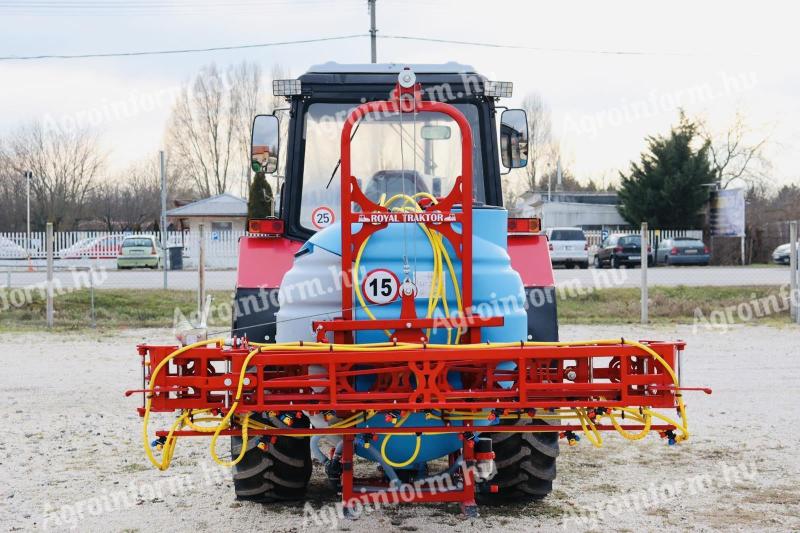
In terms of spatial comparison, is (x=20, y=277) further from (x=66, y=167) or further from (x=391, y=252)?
(x=66, y=167)

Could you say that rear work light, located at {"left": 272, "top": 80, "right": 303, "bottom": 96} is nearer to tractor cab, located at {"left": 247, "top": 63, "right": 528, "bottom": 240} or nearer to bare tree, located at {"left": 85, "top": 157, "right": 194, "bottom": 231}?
tractor cab, located at {"left": 247, "top": 63, "right": 528, "bottom": 240}

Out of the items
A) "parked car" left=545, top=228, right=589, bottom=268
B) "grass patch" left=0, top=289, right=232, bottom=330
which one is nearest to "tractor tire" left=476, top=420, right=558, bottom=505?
"grass patch" left=0, top=289, right=232, bottom=330

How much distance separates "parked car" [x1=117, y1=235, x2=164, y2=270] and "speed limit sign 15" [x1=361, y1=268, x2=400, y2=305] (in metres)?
26.7

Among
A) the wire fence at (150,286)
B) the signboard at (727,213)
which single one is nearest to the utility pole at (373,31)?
the wire fence at (150,286)

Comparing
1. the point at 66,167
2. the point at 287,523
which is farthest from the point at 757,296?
the point at 66,167

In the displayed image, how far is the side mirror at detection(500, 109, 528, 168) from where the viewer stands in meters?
6.33

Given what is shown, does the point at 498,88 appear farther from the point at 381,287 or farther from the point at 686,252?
the point at 686,252

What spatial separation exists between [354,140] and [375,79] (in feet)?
2.09

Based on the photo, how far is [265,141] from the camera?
20.7 ft

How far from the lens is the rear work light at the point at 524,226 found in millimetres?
6070

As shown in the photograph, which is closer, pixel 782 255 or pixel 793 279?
pixel 793 279

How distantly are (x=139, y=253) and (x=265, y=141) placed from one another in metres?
26.1

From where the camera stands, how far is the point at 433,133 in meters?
6.22

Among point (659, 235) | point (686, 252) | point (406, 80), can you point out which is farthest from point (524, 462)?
point (659, 235)
